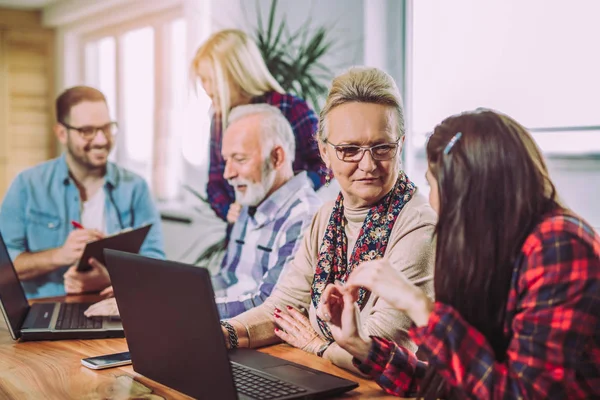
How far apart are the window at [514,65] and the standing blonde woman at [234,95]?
1.54ft

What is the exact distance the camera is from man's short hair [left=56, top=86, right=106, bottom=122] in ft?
13.2

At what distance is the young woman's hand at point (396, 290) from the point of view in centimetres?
134

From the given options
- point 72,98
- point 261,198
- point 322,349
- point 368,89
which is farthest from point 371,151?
point 72,98

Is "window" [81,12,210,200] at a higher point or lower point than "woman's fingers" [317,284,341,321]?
higher

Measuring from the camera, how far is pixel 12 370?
1779 mm

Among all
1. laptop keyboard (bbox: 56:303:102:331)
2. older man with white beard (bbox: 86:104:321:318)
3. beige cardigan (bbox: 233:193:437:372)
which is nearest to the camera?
beige cardigan (bbox: 233:193:437:372)

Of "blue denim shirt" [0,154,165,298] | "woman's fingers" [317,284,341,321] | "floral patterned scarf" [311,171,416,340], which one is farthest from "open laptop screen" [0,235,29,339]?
"blue denim shirt" [0,154,165,298]

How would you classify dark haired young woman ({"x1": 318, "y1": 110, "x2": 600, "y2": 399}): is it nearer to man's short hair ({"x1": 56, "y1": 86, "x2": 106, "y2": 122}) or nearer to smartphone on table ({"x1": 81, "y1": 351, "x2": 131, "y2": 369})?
smartphone on table ({"x1": 81, "y1": 351, "x2": 131, "y2": 369})

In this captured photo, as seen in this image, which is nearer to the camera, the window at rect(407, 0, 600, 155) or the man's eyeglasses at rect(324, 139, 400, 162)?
the man's eyeglasses at rect(324, 139, 400, 162)

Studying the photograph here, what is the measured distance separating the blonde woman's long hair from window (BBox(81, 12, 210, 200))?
209 mm

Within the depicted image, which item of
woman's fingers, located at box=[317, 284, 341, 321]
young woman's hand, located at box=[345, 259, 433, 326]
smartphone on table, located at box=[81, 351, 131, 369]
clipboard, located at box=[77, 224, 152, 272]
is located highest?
young woman's hand, located at box=[345, 259, 433, 326]

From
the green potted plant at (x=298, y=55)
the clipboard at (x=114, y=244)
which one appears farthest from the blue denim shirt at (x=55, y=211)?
the green potted plant at (x=298, y=55)

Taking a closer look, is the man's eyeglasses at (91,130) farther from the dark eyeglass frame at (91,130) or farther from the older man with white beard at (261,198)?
the older man with white beard at (261,198)

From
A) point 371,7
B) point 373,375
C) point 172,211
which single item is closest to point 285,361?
point 373,375
